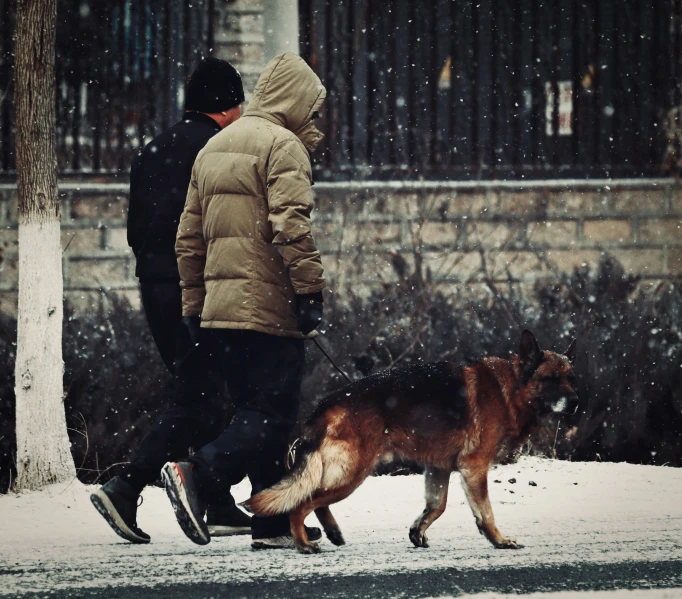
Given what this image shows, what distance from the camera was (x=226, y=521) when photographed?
195 inches

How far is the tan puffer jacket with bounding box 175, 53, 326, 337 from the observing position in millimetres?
4305

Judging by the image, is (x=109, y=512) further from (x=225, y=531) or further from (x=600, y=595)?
(x=600, y=595)

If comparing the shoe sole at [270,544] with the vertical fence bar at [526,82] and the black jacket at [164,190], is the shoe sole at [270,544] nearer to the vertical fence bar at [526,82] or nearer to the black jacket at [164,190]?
the black jacket at [164,190]

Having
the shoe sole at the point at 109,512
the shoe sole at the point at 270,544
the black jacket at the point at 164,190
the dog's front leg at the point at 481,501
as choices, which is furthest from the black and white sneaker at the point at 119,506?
the dog's front leg at the point at 481,501

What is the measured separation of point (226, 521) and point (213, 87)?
6.86ft

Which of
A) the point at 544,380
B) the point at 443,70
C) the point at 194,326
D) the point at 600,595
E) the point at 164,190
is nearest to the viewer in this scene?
the point at 600,595

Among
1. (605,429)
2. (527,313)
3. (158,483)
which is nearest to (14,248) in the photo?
(158,483)

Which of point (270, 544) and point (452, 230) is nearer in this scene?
point (270, 544)

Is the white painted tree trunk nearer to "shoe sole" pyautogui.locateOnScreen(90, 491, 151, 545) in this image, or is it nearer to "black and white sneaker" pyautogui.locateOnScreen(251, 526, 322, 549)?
"shoe sole" pyautogui.locateOnScreen(90, 491, 151, 545)

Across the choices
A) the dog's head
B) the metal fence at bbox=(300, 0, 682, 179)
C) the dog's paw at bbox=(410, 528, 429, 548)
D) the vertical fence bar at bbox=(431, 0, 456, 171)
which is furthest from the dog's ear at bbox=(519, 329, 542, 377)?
the vertical fence bar at bbox=(431, 0, 456, 171)

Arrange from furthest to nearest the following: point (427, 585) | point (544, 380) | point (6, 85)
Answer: point (6, 85) < point (544, 380) < point (427, 585)

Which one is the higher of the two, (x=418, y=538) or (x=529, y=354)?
(x=529, y=354)

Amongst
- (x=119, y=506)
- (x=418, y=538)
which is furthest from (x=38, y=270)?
(x=418, y=538)

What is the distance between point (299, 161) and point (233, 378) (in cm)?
102
